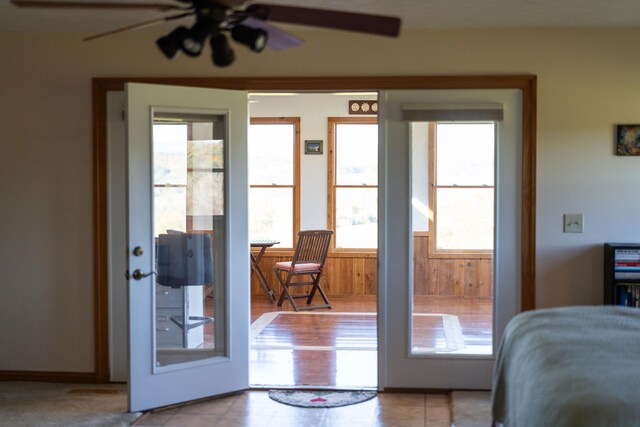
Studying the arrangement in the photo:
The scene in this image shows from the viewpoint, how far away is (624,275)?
179 inches

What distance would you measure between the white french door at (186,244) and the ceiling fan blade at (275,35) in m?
1.75

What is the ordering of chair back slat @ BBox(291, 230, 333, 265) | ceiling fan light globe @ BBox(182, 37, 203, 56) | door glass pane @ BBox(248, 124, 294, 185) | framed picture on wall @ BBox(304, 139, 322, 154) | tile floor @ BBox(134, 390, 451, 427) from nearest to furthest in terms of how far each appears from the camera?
1. ceiling fan light globe @ BBox(182, 37, 203, 56)
2. tile floor @ BBox(134, 390, 451, 427)
3. chair back slat @ BBox(291, 230, 333, 265)
4. framed picture on wall @ BBox(304, 139, 322, 154)
5. door glass pane @ BBox(248, 124, 294, 185)

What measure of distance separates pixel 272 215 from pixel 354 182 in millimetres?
1037

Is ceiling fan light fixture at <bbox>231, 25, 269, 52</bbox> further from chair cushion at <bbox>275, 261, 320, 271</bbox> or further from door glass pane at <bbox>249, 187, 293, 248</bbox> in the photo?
door glass pane at <bbox>249, 187, 293, 248</bbox>

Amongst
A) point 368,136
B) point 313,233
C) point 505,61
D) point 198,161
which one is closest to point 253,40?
point 198,161

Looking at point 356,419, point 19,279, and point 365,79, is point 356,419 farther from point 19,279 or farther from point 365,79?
point 19,279

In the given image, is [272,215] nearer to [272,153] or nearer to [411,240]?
[272,153]

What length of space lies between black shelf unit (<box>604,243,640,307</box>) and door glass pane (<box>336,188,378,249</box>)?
4.48 meters

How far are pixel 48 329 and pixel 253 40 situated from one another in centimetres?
326

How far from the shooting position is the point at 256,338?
6.46m

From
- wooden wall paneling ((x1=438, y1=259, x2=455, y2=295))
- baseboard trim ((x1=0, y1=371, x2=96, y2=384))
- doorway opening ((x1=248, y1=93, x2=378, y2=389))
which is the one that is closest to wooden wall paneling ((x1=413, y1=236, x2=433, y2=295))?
wooden wall paneling ((x1=438, y1=259, x2=455, y2=295))

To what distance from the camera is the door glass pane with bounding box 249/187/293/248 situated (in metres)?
8.98

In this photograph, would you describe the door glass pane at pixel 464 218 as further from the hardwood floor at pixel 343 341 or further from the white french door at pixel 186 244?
the white french door at pixel 186 244

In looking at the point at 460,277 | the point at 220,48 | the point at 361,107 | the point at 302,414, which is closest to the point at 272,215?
the point at 361,107
